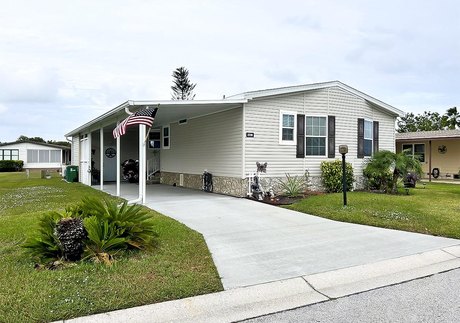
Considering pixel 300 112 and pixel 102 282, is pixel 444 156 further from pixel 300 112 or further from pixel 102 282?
pixel 102 282

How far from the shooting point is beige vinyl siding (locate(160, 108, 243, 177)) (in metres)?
11.5

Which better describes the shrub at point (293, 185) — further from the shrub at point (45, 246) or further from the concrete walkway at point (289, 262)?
the shrub at point (45, 246)

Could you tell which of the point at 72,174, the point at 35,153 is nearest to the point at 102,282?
the point at 72,174

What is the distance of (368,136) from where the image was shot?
13.9 meters

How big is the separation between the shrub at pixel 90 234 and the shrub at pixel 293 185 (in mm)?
6805

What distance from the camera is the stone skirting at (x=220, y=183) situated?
11.2m

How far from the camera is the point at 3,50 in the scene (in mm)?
14883

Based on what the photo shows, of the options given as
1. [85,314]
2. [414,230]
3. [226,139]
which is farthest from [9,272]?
[226,139]

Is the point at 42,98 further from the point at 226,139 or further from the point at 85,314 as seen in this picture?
the point at 85,314

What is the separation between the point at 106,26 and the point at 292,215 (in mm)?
9362

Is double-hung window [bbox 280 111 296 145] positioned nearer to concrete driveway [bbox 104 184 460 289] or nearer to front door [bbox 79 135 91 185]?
concrete driveway [bbox 104 184 460 289]

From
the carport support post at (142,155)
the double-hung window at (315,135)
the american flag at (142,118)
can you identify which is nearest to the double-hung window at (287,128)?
the double-hung window at (315,135)

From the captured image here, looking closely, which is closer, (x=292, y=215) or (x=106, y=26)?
(x=292, y=215)

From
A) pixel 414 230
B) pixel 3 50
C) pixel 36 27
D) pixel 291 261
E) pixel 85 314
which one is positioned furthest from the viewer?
pixel 3 50
